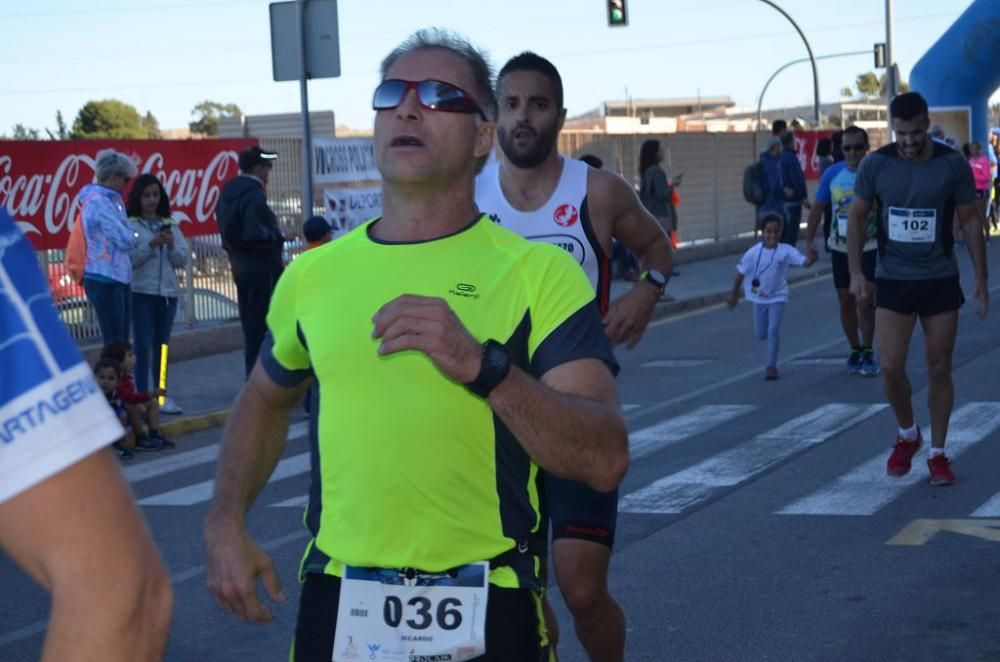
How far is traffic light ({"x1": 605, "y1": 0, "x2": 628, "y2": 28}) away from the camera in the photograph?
33.6m

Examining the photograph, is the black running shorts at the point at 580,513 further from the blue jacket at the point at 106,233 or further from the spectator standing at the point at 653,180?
the spectator standing at the point at 653,180

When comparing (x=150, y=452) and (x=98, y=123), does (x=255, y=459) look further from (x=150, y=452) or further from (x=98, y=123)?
(x=98, y=123)

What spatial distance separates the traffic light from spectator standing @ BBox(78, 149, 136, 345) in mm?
23117

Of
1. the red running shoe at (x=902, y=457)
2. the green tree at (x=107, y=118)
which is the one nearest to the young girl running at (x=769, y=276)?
the red running shoe at (x=902, y=457)

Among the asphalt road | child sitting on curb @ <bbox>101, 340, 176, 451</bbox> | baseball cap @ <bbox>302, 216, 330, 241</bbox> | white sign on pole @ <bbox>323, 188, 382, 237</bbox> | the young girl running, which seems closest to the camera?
the asphalt road

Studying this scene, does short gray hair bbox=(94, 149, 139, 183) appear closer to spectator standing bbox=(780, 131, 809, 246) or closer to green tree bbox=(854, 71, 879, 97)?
spectator standing bbox=(780, 131, 809, 246)

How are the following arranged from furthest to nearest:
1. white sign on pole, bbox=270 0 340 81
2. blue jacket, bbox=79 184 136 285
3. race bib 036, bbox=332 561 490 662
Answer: white sign on pole, bbox=270 0 340 81 < blue jacket, bbox=79 184 136 285 < race bib 036, bbox=332 561 490 662

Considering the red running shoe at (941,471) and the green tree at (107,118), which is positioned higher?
the green tree at (107,118)

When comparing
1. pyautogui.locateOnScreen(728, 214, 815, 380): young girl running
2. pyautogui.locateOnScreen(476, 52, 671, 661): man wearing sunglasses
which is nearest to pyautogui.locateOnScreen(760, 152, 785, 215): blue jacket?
pyautogui.locateOnScreen(728, 214, 815, 380): young girl running

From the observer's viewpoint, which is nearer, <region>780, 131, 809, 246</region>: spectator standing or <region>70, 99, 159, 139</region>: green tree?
<region>780, 131, 809, 246</region>: spectator standing

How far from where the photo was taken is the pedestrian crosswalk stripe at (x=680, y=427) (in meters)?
10.5

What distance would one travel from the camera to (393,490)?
301 cm

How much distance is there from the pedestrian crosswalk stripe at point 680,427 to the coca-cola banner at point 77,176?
5.35 m

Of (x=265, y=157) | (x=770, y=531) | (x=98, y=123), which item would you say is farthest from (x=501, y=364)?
(x=98, y=123)
